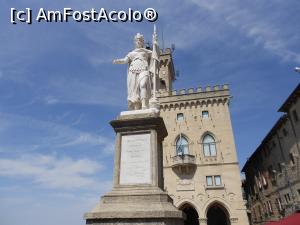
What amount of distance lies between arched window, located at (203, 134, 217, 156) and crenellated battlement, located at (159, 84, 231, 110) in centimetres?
460

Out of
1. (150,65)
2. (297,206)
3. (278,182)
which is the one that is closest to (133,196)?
(150,65)

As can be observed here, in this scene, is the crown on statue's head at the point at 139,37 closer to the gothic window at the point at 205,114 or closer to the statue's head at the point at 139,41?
the statue's head at the point at 139,41

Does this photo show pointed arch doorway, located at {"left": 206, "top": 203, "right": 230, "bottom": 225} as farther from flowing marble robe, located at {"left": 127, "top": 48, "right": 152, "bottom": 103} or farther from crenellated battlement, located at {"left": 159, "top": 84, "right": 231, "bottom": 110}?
flowing marble robe, located at {"left": 127, "top": 48, "right": 152, "bottom": 103}

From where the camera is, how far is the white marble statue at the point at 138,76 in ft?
26.3

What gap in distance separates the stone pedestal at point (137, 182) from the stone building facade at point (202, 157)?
24.4 metres

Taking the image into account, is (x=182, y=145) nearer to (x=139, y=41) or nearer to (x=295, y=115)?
(x=295, y=115)

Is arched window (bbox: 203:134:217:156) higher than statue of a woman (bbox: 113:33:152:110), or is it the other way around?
arched window (bbox: 203:134:217:156)

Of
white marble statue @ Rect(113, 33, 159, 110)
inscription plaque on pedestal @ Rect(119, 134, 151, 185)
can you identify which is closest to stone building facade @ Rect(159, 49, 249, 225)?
white marble statue @ Rect(113, 33, 159, 110)

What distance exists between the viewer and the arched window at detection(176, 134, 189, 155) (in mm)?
32656

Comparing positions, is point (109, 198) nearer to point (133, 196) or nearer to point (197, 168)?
point (133, 196)

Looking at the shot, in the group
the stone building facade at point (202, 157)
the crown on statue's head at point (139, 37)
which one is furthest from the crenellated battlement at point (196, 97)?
the crown on statue's head at point (139, 37)

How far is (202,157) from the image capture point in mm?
31906

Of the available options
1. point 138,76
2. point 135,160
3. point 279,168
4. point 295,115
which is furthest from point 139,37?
point 279,168

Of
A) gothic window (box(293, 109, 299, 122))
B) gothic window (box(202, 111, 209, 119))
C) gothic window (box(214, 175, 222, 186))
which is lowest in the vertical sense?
gothic window (box(214, 175, 222, 186))
